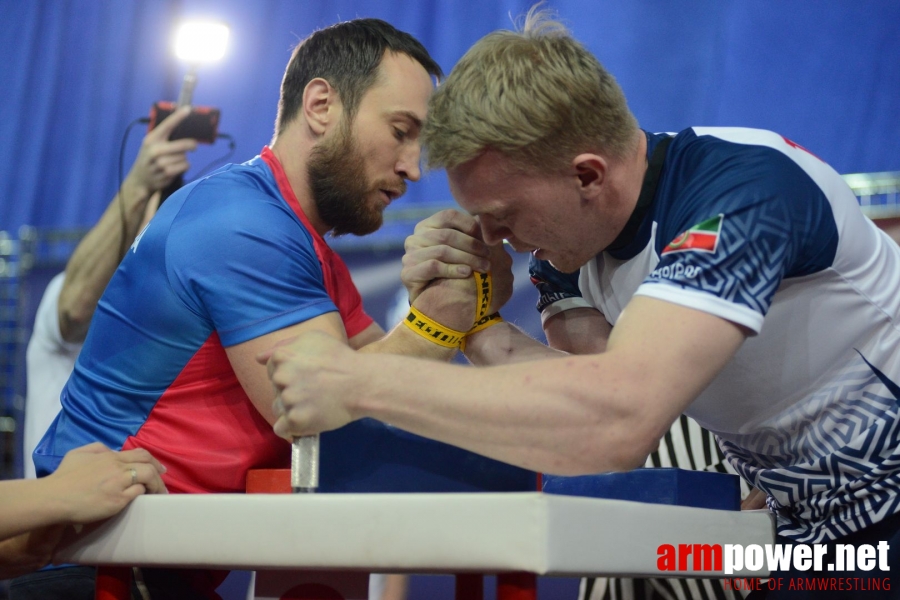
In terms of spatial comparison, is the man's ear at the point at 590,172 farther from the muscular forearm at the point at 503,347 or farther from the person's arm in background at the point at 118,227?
the person's arm in background at the point at 118,227

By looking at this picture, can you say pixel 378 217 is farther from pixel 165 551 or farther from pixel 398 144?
pixel 165 551

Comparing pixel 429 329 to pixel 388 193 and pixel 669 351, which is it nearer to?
pixel 388 193

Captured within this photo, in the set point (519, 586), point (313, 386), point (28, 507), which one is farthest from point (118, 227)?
point (519, 586)

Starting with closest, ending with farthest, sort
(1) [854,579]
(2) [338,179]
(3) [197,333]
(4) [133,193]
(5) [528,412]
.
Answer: (5) [528,412] < (1) [854,579] < (3) [197,333] < (2) [338,179] < (4) [133,193]

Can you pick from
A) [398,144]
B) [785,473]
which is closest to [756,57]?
[398,144]

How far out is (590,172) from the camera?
3.64 ft

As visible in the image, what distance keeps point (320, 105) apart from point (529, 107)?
2.02 feet

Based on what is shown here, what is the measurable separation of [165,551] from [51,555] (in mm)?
238

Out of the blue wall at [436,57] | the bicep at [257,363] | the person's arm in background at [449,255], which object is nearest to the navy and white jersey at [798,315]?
the person's arm in background at [449,255]

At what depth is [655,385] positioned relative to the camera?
852 millimetres

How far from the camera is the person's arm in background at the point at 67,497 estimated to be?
867mm

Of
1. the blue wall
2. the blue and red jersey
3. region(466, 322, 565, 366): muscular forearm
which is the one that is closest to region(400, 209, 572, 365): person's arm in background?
region(466, 322, 565, 366): muscular forearm

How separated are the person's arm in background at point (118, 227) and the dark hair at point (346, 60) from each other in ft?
3.54

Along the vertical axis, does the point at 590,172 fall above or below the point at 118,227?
below
